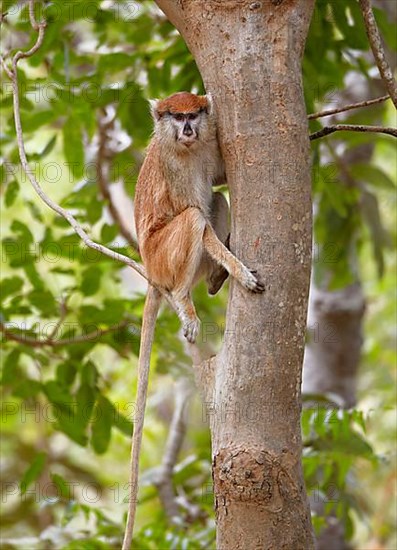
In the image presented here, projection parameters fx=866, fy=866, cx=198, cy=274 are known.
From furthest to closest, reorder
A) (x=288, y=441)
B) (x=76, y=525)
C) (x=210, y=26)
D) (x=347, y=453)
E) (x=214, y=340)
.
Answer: (x=214, y=340) → (x=76, y=525) → (x=347, y=453) → (x=210, y=26) → (x=288, y=441)

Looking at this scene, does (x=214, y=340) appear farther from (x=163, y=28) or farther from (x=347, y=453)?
(x=163, y=28)

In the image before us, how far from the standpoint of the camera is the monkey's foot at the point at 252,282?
2.46 m

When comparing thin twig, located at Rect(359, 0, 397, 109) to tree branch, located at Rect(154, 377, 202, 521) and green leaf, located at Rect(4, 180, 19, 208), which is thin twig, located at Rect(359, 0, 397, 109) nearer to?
green leaf, located at Rect(4, 180, 19, 208)

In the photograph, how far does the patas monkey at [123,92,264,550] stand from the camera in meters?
3.66

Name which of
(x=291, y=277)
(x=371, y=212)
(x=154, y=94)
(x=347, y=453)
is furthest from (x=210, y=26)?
(x=371, y=212)

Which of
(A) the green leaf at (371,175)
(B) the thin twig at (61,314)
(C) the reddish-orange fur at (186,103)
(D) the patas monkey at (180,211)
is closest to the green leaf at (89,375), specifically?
(B) the thin twig at (61,314)

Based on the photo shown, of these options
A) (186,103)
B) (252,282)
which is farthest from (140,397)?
(186,103)

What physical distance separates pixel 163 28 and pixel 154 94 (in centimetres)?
41

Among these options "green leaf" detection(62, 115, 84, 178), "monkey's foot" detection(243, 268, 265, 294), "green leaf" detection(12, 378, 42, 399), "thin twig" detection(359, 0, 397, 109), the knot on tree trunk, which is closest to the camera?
the knot on tree trunk

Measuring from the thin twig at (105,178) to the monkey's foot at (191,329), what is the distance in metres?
1.86

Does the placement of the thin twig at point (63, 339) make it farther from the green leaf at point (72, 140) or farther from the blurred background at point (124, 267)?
the green leaf at point (72, 140)

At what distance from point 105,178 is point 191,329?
101 inches

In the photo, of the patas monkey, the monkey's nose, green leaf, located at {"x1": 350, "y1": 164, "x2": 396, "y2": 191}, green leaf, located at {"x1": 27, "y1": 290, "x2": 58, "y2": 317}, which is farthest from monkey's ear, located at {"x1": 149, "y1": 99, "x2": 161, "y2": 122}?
green leaf, located at {"x1": 350, "y1": 164, "x2": 396, "y2": 191}

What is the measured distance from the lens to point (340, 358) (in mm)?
6582
